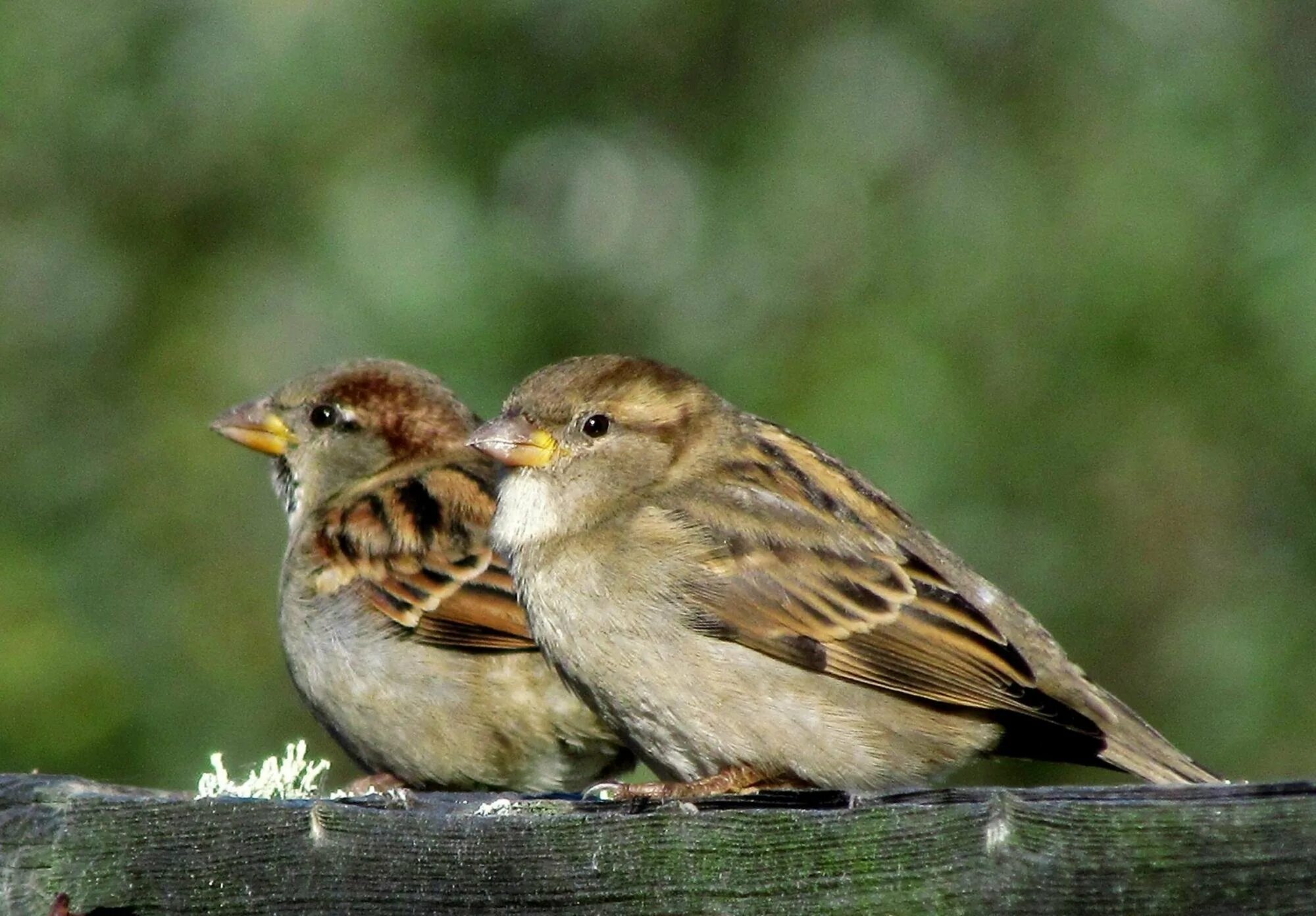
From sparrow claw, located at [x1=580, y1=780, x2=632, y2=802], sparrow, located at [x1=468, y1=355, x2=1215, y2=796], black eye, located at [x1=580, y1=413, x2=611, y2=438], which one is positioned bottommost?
sparrow claw, located at [x1=580, y1=780, x2=632, y2=802]

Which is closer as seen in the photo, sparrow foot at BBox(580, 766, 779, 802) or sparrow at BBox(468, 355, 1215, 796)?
sparrow foot at BBox(580, 766, 779, 802)

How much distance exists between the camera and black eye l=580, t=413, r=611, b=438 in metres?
4.09

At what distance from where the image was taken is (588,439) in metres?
4.08

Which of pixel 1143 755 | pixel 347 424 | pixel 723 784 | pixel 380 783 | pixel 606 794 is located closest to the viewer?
pixel 606 794

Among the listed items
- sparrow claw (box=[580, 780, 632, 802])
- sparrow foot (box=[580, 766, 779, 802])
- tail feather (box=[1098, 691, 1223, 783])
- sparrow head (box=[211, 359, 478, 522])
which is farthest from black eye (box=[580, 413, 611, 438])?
sparrow head (box=[211, 359, 478, 522])

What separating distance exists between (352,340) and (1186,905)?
15.7 feet

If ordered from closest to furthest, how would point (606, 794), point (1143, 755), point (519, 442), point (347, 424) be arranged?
point (606, 794) → point (1143, 755) → point (519, 442) → point (347, 424)

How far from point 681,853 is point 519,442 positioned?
1643 millimetres

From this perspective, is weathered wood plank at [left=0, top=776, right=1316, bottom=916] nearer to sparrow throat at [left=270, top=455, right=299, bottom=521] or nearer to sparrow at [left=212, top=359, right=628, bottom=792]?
sparrow at [left=212, top=359, right=628, bottom=792]

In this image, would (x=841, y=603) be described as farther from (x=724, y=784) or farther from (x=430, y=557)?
(x=430, y=557)

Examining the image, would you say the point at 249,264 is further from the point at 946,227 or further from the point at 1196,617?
the point at 1196,617

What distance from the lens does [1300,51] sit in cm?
676

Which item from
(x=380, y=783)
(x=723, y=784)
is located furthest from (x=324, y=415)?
(x=723, y=784)

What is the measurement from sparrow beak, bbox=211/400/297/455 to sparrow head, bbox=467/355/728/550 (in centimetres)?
151
